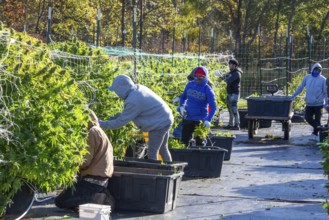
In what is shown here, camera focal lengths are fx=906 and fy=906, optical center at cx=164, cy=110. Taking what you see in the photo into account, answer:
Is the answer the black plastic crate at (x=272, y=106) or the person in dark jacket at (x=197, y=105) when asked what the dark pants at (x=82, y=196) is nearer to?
the person in dark jacket at (x=197, y=105)

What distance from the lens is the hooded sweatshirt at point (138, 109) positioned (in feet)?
38.3

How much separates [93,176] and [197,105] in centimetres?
438

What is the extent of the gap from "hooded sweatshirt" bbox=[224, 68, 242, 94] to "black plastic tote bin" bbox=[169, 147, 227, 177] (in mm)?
8857

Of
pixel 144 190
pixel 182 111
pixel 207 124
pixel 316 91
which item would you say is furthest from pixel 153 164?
pixel 316 91

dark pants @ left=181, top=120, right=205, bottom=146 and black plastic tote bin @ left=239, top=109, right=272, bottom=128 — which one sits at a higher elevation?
dark pants @ left=181, top=120, right=205, bottom=146

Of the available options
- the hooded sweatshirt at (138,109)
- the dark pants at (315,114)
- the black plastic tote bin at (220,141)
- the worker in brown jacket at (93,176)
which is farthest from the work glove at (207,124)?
the dark pants at (315,114)

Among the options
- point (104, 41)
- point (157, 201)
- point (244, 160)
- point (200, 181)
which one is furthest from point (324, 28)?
point (157, 201)

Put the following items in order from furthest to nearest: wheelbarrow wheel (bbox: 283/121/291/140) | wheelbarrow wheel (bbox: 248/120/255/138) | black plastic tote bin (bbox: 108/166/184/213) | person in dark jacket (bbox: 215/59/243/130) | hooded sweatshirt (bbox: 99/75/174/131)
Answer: person in dark jacket (bbox: 215/59/243/130)
wheelbarrow wheel (bbox: 248/120/255/138)
wheelbarrow wheel (bbox: 283/121/291/140)
hooded sweatshirt (bbox: 99/75/174/131)
black plastic tote bin (bbox: 108/166/184/213)

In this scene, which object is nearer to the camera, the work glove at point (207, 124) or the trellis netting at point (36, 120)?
the trellis netting at point (36, 120)

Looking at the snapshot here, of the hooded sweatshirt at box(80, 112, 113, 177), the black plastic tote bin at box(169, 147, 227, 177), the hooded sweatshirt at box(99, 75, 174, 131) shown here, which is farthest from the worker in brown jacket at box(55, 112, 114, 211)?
the black plastic tote bin at box(169, 147, 227, 177)

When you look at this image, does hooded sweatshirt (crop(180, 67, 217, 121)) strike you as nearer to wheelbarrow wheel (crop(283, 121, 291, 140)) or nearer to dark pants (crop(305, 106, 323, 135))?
wheelbarrow wheel (crop(283, 121, 291, 140))

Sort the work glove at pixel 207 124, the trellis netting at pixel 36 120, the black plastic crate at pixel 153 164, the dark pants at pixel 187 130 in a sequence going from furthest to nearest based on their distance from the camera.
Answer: the dark pants at pixel 187 130 < the work glove at pixel 207 124 < the black plastic crate at pixel 153 164 < the trellis netting at pixel 36 120

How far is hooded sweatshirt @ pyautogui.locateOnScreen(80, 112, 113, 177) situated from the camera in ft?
35.1

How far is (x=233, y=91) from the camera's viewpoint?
75.4 feet
